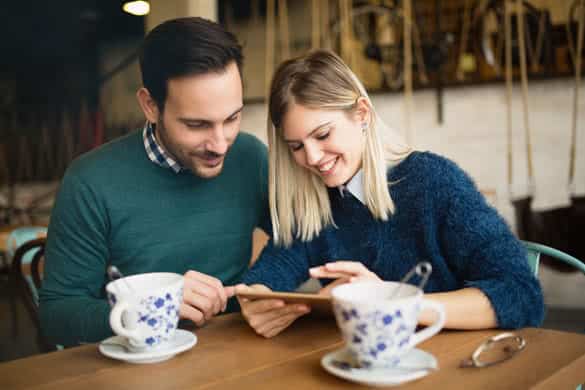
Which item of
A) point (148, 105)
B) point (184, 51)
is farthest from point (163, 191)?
point (184, 51)

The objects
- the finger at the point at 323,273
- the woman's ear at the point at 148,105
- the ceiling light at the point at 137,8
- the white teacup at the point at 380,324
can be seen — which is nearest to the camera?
the white teacup at the point at 380,324

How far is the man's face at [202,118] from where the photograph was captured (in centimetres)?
124

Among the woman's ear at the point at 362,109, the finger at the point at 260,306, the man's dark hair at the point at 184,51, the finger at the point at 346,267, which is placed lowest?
the finger at the point at 260,306

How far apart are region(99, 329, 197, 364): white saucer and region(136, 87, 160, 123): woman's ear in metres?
0.57

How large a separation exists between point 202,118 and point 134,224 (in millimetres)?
273

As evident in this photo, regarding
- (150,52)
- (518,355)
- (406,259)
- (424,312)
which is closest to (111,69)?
(150,52)

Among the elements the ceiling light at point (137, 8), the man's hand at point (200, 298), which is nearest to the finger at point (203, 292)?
the man's hand at point (200, 298)

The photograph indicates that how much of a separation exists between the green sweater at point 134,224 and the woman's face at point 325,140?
243mm

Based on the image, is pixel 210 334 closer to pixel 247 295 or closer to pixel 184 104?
pixel 247 295

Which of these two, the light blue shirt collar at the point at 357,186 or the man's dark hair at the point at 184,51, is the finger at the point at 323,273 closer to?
A: the light blue shirt collar at the point at 357,186

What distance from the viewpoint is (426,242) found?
1220 mm

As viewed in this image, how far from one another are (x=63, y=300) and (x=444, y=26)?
549cm

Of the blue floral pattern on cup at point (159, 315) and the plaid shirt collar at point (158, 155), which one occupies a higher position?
the plaid shirt collar at point (158, 155)

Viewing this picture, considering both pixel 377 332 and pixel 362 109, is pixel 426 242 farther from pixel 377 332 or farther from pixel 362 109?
pixel 377 332
